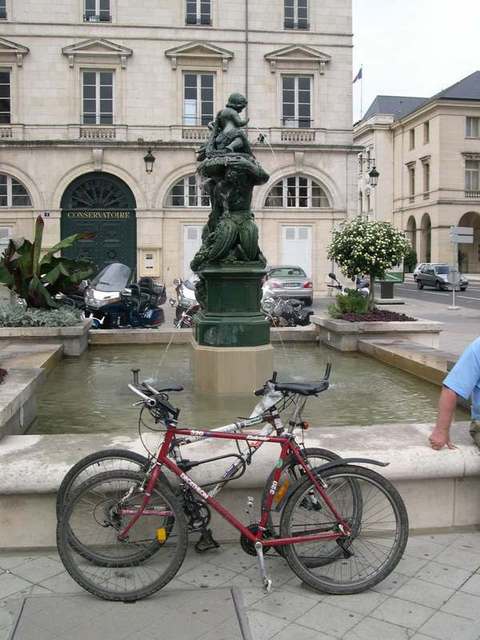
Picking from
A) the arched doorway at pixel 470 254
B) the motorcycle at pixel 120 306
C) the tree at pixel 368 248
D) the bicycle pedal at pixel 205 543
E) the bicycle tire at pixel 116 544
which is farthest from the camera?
the arched doorway at pixel 470 254

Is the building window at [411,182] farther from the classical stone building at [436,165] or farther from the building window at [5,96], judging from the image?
the building window at [5,96]

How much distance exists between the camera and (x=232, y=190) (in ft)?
26.6

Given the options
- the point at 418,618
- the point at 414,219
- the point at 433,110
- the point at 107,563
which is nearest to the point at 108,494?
the point at 107,563

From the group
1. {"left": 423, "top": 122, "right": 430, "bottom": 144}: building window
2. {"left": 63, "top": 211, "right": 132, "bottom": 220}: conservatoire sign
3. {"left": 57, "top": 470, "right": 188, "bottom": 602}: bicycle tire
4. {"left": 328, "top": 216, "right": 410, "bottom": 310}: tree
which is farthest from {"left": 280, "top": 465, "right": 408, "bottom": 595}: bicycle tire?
{"left": 423, "top": 122, "right": 430, "bottom": 144}: building window

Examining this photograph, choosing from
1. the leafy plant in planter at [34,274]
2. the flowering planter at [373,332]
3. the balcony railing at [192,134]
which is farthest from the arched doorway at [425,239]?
the leafy plant in planter at [34,274]

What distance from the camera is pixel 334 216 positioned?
108ft

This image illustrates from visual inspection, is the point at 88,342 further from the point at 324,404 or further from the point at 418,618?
the point at 418,618

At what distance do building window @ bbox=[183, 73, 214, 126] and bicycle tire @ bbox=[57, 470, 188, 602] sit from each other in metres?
29.7

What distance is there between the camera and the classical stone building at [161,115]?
102 ft

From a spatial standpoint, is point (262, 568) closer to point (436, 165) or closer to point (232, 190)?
point (232, 190)

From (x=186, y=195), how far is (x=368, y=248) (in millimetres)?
20474

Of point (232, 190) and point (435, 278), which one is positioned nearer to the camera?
point (232, 190)

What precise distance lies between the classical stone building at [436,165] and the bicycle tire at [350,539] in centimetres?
5809

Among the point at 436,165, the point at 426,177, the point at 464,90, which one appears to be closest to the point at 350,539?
the point at 436,165
